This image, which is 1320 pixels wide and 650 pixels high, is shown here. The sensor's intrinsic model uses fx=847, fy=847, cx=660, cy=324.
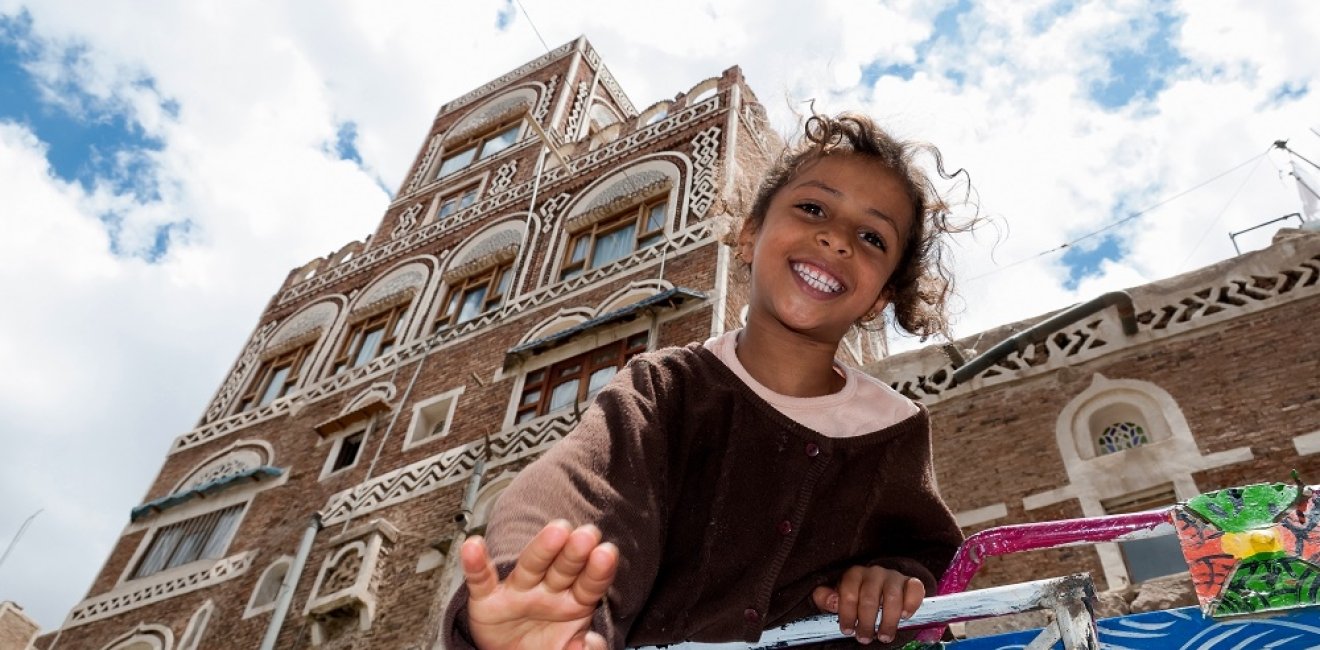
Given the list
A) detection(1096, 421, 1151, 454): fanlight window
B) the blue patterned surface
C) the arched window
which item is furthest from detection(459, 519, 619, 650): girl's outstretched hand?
the arched window

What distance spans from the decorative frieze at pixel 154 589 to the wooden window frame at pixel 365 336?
175 inches

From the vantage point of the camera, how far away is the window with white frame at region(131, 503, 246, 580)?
45.6 feet

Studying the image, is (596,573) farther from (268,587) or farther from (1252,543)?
(268,587)

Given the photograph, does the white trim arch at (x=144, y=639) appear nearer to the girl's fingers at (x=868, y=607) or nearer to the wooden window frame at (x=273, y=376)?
the wooden window frame at (x=273, y=376)

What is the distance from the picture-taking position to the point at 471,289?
16.7 meters

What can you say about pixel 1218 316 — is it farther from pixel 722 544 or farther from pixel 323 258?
pixel 323 258

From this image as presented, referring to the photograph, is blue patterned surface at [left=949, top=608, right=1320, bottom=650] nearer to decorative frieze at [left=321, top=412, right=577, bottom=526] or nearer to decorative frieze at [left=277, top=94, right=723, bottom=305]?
decorative frieze at [left=321, top=412, right=577, bottom=526]

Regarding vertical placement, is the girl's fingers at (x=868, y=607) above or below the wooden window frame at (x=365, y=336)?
below

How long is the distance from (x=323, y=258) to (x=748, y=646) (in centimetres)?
2156

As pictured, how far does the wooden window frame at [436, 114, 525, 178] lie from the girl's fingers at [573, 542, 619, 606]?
20.4 metres

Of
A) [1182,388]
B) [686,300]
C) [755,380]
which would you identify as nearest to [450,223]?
[686,300]

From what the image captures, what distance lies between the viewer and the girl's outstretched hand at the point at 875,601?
1.92m

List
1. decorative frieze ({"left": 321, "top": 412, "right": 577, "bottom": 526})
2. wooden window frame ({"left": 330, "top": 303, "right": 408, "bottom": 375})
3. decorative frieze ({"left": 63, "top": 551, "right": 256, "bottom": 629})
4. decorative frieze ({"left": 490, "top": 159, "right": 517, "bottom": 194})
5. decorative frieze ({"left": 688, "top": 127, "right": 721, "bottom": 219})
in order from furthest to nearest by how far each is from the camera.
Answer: decorative frieze ({"left": 490, "top": 159, "right": 517, "bottom": 194})
wooden window frame ({"left": 330, "top": 303, "right": 408, "bottom": 375})
decorative frieze ({"left": 688, "top": 127, "right": 721, "bottom": 219})
decorative frieze ({"left": 63, "top": 551, "right": 256, "bottom": 629})
decorative frieze ({"left": 321, "top": 412, "right": 577, "bottom": 526})

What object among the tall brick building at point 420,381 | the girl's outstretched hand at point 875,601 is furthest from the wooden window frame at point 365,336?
the girl's outstretched hand at point 875,601
